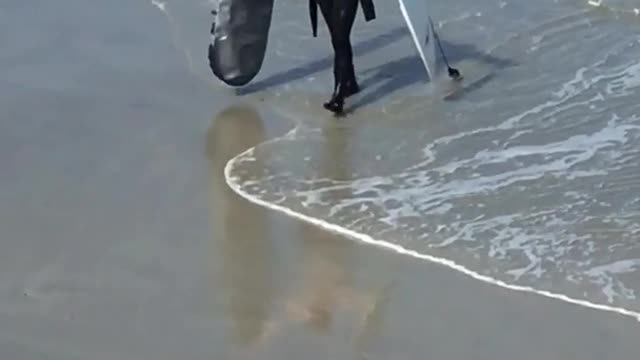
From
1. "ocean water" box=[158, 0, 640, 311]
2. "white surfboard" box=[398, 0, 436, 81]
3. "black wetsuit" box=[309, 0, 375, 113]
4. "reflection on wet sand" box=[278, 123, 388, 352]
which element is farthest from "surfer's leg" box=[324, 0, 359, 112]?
"reflection on wet sand" box=[278, 123, 388, 352]

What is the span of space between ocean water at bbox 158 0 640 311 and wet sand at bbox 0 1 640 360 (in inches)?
8.2

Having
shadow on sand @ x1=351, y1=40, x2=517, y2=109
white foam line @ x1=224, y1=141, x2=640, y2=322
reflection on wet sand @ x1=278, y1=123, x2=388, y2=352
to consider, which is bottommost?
shadow on sand @ x1=351, y1=40, x2=517, y2=109

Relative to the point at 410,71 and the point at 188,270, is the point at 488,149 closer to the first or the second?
the point at 410,71

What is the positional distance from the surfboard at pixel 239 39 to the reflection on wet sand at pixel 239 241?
0.43 meters

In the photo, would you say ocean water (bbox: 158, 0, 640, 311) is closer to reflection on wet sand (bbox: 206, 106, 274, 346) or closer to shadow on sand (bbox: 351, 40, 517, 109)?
shadow on sand (bbox: 351, 40, 517, 109)

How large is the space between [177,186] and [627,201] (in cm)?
212

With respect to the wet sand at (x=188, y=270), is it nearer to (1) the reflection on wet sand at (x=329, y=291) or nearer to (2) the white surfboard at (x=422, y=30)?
(1) the reflection on wet sand at (x=329, y=291)

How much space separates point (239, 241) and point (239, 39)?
2091mm

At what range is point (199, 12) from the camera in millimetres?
9656

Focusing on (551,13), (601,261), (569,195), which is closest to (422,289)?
(601,261)

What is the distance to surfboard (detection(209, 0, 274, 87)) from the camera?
7.89m

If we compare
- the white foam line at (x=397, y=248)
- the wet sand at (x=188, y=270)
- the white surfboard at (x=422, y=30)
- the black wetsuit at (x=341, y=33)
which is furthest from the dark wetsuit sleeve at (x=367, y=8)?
the white foam line at (x=397, y=248)

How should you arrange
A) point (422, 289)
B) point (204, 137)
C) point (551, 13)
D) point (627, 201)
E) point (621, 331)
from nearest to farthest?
point (621, 331) → point (422, 289) → point (627, 201) → point (204, 137) → point (551, 13)

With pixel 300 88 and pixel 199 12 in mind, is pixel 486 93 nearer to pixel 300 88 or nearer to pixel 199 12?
pixel 300 88
